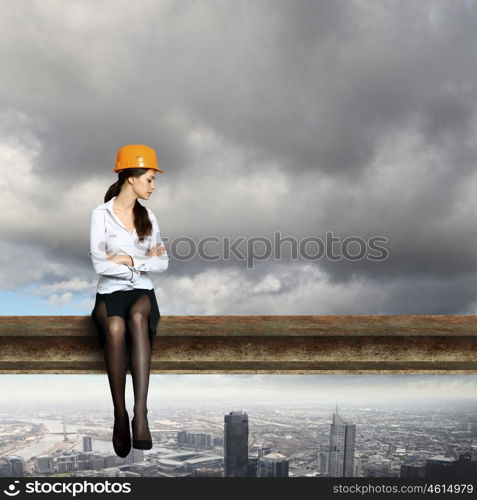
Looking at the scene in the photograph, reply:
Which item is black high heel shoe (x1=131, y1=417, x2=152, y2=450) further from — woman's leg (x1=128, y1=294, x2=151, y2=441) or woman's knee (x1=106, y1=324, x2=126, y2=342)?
woman's knee (x1=106, y1=324, x2=126, y2=342)

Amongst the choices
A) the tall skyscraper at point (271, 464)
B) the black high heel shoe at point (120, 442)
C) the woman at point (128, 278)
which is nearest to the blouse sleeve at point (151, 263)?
the woman at point (128, 278)

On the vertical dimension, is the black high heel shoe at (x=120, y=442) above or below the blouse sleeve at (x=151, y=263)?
below

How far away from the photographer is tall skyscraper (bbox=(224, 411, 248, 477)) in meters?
4.53

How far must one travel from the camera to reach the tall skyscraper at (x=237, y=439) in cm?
453

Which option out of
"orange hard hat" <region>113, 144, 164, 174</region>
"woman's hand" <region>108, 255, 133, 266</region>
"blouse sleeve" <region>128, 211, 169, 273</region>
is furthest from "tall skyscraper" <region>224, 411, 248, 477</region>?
"orange hard hat" <region>113, 144, 164, 174</region>

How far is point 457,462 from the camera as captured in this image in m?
4.68

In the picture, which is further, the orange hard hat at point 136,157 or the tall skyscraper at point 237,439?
the tall skyscraper at point 237,439

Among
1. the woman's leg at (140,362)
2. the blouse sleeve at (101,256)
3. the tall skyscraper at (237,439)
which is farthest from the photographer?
the tall skyscraper at (237,439)

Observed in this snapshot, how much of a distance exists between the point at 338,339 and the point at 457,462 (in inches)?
99.5

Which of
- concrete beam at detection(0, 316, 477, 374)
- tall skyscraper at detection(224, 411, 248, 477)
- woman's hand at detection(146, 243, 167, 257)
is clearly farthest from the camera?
tall skyscraper at detection(224, 411, 248, 477)

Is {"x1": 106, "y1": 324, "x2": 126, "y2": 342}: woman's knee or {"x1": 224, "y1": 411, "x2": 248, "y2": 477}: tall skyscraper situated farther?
{"x1": 224, "y1": 411, "x2": 248, "y2": 477}: tall skyscraper

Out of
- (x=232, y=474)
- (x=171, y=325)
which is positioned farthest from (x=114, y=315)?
(x=232, y=474)

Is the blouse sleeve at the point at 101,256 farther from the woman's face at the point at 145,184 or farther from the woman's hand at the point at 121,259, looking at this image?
the woman's face at the point at 145,184

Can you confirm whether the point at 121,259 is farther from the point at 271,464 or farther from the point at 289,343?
the point at 271,464
